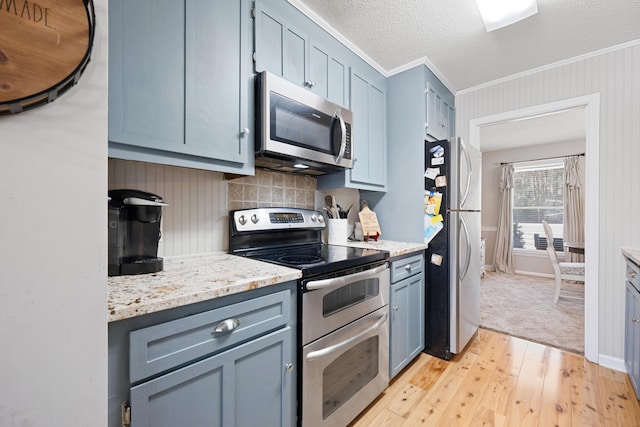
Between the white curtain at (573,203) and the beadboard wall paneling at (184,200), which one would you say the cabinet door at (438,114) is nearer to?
the beadboard wall paneling at (184,200)

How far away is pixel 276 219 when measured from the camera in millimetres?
1735

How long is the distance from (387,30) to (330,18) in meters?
0.42

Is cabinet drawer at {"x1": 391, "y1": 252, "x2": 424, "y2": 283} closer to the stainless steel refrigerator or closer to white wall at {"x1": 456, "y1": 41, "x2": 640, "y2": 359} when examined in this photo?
the stainless steel refrigerator

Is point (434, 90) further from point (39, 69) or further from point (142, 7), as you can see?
point (39, 69)

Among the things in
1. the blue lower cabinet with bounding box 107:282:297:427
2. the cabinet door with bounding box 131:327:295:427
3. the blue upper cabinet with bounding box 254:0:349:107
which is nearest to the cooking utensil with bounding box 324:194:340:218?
the blue upper cabinet with bounding box 254:0:349:107

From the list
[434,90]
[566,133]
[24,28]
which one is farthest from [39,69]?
[566,133]

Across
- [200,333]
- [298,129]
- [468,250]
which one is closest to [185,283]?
[200,333]

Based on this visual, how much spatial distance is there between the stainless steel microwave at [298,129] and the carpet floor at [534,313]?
8.09ft

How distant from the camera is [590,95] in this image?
2.20m

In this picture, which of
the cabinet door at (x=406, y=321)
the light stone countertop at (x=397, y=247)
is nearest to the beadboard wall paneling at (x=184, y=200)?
the light stone countertop at (x=397, y=247)

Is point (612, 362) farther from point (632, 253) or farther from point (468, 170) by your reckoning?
point (468, 170)

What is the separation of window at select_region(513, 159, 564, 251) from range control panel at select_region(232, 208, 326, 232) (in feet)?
17.4

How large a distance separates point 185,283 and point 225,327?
0.21m

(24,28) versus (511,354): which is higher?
(24,28)
